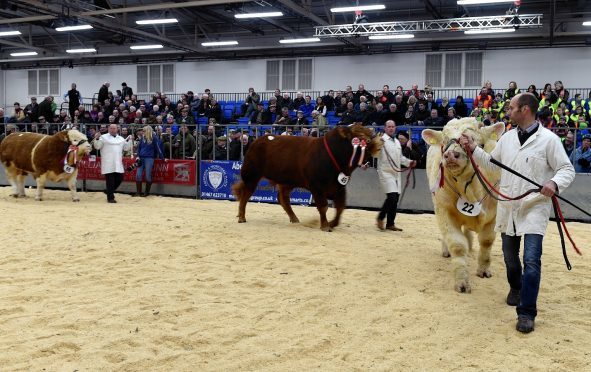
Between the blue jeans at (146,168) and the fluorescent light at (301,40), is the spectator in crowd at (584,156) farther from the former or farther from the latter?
the fluorescent light at (301,40)

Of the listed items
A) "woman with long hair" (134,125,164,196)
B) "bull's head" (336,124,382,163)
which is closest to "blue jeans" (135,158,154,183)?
"woman with long hair" (134,125,164,196)

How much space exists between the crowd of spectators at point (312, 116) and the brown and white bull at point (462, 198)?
513cm

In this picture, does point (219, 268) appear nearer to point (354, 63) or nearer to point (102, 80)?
point (354, 63)

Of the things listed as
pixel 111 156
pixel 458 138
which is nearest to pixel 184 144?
pixel 111 156

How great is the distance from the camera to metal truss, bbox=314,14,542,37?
18922 millimetres

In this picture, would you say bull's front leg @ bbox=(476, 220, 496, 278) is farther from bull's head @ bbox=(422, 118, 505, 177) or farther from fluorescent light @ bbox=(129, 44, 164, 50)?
fluorescent light @ bbox=(129, 44, 164, 50)

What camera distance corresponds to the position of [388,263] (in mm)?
6762

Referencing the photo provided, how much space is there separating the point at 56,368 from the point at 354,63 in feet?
75.6

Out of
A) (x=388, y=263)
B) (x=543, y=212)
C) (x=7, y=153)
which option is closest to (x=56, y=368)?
(x=543, y=212)

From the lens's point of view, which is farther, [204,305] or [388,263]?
[388,263]

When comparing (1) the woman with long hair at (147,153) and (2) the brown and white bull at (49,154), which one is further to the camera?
(1) the woman with long hair at (147,153)

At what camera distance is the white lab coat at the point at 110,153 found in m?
13.5

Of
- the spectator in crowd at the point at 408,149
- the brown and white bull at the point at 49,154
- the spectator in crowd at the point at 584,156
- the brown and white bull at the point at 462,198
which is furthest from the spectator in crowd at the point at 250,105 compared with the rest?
the brown and white bull at the point at 462,198

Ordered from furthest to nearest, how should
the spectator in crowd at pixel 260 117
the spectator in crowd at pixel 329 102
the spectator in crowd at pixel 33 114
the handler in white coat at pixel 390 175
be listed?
the spectator in crowd at pixel 33 114 → the spectator in crowd at pixel 329 102 → the spectator in crowd at pixel 260 117 → the handler in white coat at pixel 390 175
